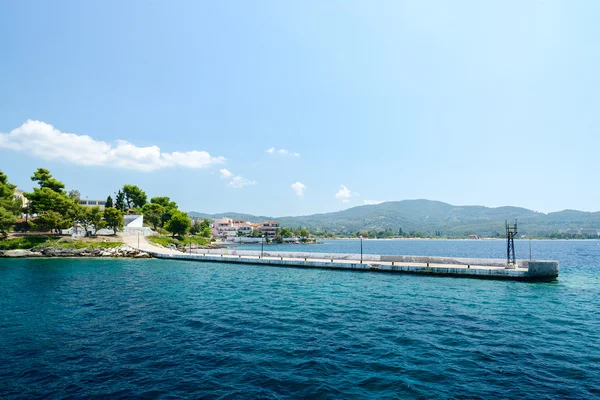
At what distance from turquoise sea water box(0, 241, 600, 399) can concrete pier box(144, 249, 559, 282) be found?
6434mm

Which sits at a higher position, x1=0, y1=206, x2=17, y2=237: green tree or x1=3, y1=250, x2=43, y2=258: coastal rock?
x1=0, y1=206, x2=17, y2=237: green tree

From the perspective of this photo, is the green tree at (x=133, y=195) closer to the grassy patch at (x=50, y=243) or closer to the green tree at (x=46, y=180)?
the green tree at (x=46, y=180)

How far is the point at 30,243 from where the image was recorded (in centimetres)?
6650

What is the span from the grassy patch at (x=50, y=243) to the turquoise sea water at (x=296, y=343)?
1595 inches

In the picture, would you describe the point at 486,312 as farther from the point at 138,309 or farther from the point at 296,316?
the point at 138,309

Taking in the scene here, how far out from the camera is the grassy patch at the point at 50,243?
213ft

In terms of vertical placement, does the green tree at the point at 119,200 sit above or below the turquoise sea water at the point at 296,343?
above

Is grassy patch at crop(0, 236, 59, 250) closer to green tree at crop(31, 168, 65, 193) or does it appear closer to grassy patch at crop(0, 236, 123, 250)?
grassy patch at crop(0, 236, 123, 250)

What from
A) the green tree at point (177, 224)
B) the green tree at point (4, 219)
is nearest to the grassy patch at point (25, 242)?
the green tree at point (4, 219)

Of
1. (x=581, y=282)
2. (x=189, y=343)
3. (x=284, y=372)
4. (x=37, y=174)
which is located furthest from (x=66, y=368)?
(x=37, y=174)

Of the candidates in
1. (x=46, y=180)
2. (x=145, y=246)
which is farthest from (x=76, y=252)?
(x=46, y=180)

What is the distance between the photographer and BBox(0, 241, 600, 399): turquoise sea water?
11844mm

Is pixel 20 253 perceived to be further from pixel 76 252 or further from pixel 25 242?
pixel 76 252

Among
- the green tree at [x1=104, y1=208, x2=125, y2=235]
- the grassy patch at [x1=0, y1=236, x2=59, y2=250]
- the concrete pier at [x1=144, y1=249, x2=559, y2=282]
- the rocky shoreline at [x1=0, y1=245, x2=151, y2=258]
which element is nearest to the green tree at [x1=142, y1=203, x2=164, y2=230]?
the green tree at [x1=104, y1=208, x2=125, y2=235]
